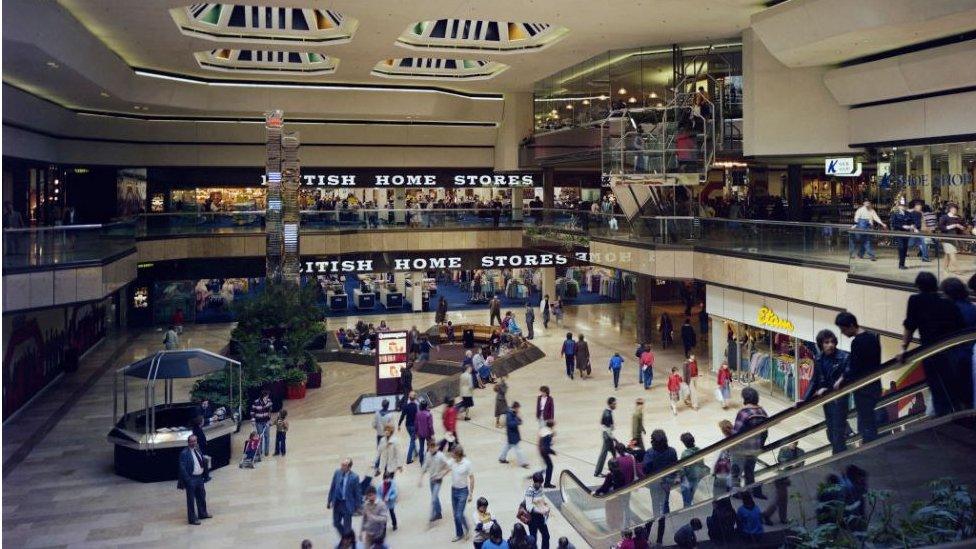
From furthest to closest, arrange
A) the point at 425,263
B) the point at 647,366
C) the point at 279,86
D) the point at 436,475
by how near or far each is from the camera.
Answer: the point at 425,263
the point at 279,86
the point at 647,366
the point at 436,475

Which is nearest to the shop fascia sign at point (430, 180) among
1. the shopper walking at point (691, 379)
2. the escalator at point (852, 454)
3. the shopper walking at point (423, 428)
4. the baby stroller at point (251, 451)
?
the shopper walking at point (691, 379)

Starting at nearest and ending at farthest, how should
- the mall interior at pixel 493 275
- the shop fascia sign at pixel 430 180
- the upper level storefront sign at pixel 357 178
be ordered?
the mall interior at pixel 493 275
the shop fascia sign at pixel 430 180
the upper level storefront sign at pixel 357 178

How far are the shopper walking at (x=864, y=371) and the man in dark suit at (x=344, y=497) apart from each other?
612 centimetres

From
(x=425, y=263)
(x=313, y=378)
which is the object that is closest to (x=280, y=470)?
(x=313, y=378)

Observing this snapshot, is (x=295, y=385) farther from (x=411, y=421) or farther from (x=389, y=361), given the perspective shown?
(x=411, y=421)

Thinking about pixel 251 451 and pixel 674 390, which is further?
pixel 674 390

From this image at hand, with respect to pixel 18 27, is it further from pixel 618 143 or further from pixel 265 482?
pixel 618 143

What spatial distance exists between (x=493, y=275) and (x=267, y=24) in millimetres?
18876

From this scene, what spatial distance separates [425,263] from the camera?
1242 inches

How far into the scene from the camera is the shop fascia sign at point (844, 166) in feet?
66.4

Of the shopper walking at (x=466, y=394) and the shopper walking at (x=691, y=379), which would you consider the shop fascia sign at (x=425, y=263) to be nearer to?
the shopper walking at (x=691, y=379)

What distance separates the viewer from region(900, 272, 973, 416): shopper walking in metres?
6.01

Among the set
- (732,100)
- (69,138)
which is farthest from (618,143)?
(69,138)

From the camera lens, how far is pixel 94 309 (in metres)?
26.9
